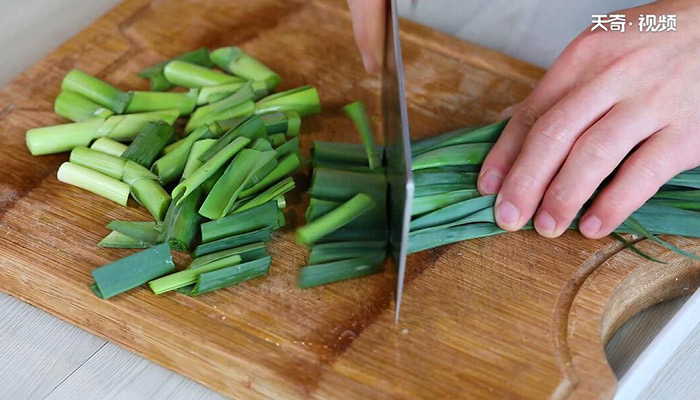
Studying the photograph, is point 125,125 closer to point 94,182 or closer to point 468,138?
point 94,182

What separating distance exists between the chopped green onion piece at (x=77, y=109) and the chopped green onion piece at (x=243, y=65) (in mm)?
328

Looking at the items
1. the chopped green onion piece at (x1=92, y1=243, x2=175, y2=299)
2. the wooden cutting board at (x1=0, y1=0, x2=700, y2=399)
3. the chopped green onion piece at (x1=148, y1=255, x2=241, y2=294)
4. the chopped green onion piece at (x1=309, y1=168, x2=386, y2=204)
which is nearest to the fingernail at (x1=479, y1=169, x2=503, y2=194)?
the wooden cutting board at (x1=0, y1=0, x2=700, y2=399)

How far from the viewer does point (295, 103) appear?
2.20 metres

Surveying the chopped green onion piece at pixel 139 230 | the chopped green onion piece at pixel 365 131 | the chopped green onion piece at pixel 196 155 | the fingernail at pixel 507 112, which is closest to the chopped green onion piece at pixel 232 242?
the chopped green onion piece at pixel 139 230

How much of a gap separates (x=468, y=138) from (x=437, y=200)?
0.20 meters

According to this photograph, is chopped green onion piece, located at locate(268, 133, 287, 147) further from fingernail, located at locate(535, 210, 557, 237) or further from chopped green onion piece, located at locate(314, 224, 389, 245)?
fingernail, located at locate(535, 210, 557, 237)

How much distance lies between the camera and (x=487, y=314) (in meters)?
1.77

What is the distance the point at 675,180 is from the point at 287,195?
86 centimetres

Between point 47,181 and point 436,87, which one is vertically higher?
point 436,87

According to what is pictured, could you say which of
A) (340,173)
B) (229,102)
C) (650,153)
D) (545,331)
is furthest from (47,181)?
(650,153)

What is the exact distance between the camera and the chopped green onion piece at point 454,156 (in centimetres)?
194

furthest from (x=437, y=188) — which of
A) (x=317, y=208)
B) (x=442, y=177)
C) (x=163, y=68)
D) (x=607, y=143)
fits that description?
(x=163, y=68)

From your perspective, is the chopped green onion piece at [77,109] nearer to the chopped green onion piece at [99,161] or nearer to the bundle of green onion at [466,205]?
the chopped green onion piece at [99,161]

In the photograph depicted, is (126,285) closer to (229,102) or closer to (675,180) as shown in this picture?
(229,102)
